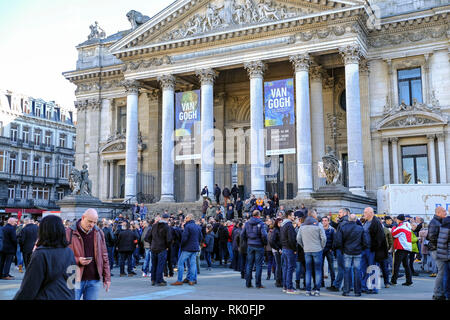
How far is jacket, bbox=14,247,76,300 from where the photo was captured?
459 centimetres

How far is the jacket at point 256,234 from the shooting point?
1239 cm

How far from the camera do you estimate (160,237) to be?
12.9 m

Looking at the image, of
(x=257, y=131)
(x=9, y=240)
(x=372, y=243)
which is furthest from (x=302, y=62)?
(x=9, y=240)

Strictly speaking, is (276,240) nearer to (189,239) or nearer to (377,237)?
(189,239)

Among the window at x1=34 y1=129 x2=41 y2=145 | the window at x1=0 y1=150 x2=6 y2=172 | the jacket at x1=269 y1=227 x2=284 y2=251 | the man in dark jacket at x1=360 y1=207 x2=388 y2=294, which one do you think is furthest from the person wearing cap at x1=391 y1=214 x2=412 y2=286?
the window at x1=34 y1=129 x2=41 y2=145

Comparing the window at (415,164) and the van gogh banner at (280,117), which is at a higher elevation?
the van gogh banner at (280,117)

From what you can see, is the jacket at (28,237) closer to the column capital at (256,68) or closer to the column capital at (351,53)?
the column capital at (256,68)

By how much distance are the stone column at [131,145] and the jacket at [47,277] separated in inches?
1082

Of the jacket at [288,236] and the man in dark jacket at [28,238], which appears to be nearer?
the jacket at [288,236]

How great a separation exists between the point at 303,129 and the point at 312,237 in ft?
57.4

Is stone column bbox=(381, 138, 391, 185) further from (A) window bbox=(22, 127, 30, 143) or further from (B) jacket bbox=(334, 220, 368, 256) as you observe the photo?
(A) window bbox=(22, 127, 30, 143)

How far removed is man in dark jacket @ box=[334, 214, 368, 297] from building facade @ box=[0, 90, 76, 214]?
4842cm

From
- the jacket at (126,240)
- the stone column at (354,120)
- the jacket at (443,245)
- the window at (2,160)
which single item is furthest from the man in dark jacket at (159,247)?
the window at (2,160)
